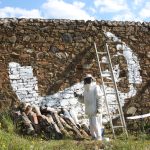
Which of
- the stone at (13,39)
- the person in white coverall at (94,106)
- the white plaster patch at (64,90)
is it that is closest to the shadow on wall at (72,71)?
the white plaster patch at (64,90)

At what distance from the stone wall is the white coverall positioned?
1.69 m

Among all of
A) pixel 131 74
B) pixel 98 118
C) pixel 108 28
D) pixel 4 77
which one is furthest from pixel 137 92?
pixel 4 77

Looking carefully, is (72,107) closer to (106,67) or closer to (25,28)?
(106,67)

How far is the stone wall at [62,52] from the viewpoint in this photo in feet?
40.0

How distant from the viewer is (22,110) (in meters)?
11.8

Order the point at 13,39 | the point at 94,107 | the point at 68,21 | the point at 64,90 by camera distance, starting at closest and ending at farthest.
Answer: the point at 94,107, the point at 13,39, the point at 64,90, the point at 68,21

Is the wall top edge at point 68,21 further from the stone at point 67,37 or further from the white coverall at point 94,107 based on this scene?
the white coverall at point 94,107

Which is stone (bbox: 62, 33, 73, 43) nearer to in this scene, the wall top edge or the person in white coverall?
the wall top edge

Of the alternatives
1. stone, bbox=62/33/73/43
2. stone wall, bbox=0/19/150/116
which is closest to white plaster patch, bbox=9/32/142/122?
stone wall, bbox=0/19/150/116

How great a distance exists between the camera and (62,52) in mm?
12664

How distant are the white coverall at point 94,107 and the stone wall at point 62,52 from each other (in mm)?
1689

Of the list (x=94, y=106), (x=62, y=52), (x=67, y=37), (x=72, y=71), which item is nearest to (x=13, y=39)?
(x=62, y=52)

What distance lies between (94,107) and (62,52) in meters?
2.27

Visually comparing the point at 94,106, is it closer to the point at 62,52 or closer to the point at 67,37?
the point at 62,52
